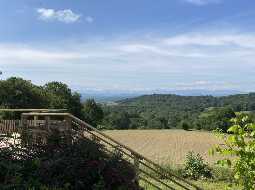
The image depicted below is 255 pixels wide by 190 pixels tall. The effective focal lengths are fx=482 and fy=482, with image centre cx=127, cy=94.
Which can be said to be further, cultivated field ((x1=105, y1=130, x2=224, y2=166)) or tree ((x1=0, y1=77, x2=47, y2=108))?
tree ((x1=0, y1=77, x2=47, y2=108))

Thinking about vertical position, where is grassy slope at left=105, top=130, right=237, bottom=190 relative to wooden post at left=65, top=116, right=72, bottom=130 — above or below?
below

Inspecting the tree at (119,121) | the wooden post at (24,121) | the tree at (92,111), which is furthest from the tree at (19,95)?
the wooden post at (24,121)

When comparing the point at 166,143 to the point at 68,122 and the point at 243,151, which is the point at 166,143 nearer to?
the point at 68,122

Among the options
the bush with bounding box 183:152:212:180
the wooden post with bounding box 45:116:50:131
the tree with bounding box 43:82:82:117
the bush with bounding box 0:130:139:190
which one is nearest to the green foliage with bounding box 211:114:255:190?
the bush with bounding box 0:130:139:190

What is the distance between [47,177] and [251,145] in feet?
15.8

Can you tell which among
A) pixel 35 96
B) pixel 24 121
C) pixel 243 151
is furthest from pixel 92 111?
pixel 243 151

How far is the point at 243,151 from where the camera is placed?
239 inches

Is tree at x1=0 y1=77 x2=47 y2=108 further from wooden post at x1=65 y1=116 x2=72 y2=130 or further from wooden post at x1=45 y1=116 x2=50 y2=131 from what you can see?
wooden post at x1=65 y1=116 x2=72 y2=130

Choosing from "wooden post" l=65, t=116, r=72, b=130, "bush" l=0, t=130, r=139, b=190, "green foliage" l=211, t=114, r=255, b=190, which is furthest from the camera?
"wooden post" l=65, t=116, r=72, b=130

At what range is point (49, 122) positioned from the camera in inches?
436

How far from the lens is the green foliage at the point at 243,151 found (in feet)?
19.8

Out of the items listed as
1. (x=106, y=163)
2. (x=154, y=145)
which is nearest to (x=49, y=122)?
(x=106, y=163)

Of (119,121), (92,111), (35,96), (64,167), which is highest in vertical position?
(35,96)

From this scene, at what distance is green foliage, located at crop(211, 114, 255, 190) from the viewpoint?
6035 mm
